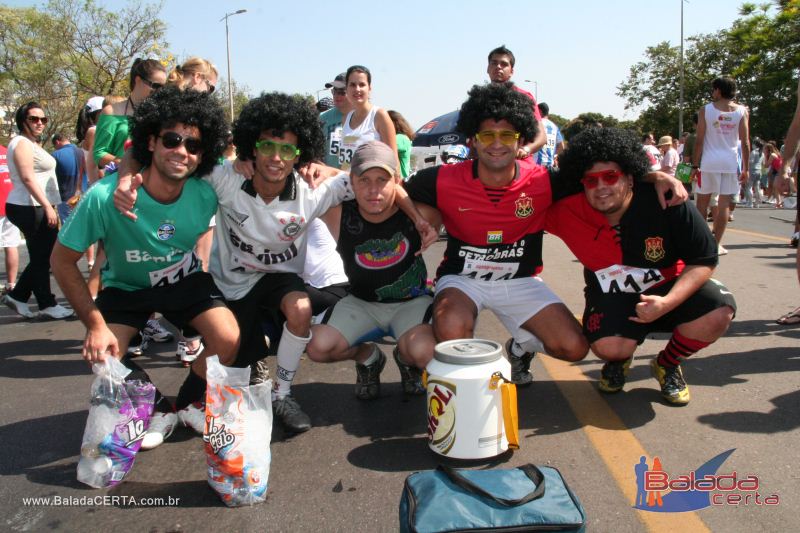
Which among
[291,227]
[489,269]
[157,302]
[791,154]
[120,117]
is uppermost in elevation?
[120,117]

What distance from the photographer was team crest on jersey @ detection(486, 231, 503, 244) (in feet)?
12.6

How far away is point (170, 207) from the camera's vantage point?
3.40 meters

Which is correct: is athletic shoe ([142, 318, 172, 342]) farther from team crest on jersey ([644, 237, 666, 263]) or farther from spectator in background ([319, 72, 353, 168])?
team crest on jersey ([644, 237, 666, 263])

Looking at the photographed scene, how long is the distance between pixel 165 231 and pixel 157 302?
0.40 m

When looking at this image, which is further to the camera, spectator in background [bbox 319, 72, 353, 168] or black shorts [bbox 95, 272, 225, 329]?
spectator in background [bbox 319, 72, 353, 168]

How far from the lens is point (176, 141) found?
10.9 ft

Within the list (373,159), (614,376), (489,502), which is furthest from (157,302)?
(614,376)

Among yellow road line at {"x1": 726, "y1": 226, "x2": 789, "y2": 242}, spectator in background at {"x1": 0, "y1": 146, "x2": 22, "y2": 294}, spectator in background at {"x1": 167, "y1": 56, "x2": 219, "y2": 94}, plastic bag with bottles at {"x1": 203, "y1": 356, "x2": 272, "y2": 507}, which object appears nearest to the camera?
plastic bag with bottles at {"x1": 203, "y1": 356, "x2": 272, "y2": 507}

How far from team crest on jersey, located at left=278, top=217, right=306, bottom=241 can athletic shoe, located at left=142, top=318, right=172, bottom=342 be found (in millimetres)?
2159

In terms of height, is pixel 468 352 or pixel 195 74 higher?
pixel 195 74

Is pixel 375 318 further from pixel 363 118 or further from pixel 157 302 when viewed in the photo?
pixel 363 118

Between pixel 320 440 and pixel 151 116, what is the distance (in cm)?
201

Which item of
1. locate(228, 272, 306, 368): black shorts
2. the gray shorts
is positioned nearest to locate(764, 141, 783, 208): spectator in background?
the gray shorts

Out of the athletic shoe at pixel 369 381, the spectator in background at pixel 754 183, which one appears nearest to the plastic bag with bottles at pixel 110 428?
the athletic shoe at pixel 369 381
